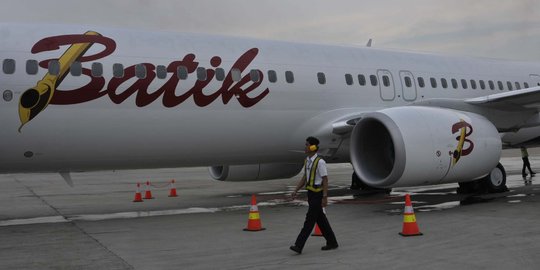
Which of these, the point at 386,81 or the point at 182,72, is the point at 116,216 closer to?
the point at 182,72

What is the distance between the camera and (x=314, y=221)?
689 cm

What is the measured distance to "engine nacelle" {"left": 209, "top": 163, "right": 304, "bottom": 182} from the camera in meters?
14.6

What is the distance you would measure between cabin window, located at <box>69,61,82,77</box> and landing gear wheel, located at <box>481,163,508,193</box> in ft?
30.8

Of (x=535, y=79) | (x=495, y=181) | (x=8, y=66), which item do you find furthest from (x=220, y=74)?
(x=535, y=79)

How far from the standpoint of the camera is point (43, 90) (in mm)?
9398

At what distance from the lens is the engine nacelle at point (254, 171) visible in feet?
48.0

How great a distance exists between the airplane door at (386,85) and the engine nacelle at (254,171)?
284cm

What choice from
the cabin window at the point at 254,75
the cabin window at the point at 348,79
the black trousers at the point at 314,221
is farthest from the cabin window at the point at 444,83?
the black trousers at the point at 314,221

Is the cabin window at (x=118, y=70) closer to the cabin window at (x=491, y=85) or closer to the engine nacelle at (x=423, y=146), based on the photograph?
the engine nacelle at (x=423, y=146)

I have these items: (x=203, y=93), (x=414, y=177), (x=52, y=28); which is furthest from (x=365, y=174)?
(x=52, y=28)

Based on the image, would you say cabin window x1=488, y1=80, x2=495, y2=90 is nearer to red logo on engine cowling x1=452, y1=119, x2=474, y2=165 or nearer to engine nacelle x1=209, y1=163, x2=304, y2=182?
red logo on engine cowling x1=452, y1=119, x2=474, y2=165

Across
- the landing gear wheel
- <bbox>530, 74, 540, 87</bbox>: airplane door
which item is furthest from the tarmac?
<bbox>530, 74, 540, 87</bbox>: airplane door

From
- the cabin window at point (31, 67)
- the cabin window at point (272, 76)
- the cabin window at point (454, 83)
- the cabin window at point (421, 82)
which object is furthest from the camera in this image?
the cabin window at point (454, 83)

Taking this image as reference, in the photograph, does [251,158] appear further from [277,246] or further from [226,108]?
[277,246]
